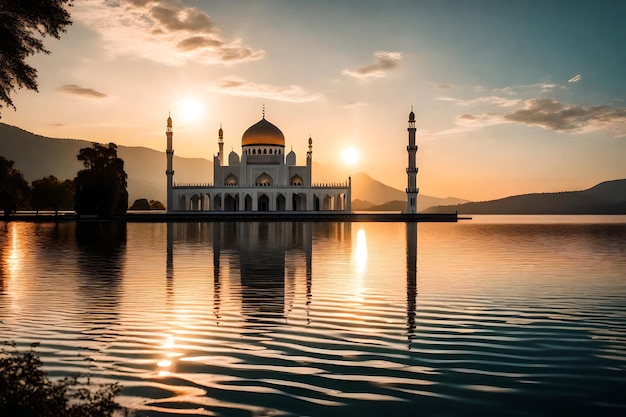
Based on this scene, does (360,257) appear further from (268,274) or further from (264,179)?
(264,179)

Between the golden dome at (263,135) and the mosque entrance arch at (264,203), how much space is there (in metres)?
8.61

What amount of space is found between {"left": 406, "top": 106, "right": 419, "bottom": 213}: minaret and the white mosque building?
8.61 meters

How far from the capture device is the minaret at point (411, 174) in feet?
313

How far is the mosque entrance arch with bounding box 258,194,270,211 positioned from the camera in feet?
313

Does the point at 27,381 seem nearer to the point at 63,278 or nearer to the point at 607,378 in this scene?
the point at 607,378

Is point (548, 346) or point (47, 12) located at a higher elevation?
point (47, 12)

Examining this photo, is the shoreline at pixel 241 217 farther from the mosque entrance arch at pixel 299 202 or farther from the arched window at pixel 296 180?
the arched window at pixel 296 180

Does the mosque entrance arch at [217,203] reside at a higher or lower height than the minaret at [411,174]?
lower

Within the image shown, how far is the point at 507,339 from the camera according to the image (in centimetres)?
1177

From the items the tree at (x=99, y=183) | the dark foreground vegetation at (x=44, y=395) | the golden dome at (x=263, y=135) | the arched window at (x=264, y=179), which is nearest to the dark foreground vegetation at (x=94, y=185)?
the tree at (x=99, y=183)

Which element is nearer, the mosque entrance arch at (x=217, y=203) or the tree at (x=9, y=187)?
the tree at (x=9, y=187)

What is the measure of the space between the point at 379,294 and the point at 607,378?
8.65 metres

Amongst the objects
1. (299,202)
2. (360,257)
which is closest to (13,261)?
(360,257)

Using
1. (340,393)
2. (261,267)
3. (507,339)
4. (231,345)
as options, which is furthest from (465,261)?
(340,393)
